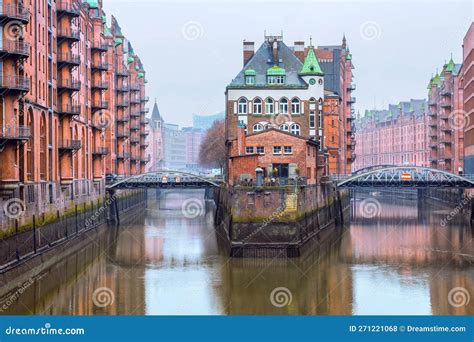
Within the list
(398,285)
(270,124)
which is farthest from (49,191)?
(270,124)

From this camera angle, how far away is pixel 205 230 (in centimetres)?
6700

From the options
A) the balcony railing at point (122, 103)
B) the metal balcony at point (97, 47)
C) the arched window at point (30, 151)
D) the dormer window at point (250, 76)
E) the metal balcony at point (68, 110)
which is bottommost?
the arched window at point (30, 151)

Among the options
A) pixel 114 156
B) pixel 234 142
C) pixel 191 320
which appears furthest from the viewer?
pixel 114 156

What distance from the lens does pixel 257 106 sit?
240 feet

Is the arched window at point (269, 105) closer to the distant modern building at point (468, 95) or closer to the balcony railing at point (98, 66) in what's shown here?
the balcony railing at point (98, 66)

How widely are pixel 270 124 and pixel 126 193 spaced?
2025 cm

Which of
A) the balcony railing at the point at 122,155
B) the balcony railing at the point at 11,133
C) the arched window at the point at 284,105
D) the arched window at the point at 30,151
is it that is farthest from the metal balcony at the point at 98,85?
the balcony railing at the point at 11,133

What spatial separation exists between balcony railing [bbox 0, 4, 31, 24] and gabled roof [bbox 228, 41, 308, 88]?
3397 centimetres

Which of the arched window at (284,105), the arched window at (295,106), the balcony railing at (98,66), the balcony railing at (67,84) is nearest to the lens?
the balcony railing at (67,84)

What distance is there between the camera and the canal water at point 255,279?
3388cm

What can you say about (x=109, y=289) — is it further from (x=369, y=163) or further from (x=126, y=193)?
(x=369, y=163)

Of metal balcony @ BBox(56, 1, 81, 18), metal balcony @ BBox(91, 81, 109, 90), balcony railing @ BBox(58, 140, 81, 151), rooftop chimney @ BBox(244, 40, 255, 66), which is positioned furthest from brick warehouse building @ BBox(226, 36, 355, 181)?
metal balcony @ BBox(56, 1, 81, 18)

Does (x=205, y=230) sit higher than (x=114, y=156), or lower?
lower

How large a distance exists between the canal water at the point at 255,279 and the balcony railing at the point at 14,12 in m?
11.3
